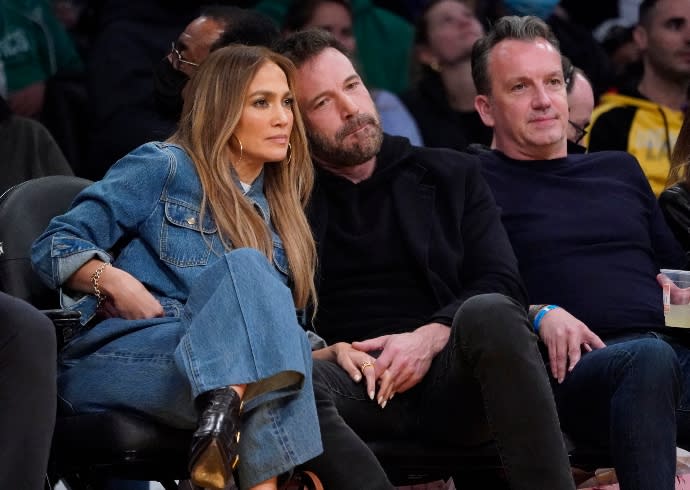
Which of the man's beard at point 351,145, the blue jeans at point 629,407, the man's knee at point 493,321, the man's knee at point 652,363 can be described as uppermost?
the man's beard at point 351,145

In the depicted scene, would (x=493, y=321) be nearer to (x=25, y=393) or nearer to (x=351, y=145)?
(x=351, y=145)

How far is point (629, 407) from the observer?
120 inches

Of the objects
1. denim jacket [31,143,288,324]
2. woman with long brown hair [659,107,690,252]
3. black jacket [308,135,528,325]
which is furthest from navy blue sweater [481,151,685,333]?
denim jacket [31,143,288,324]

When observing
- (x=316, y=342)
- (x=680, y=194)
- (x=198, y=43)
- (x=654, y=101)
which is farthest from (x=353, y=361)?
(x=654, y=101)

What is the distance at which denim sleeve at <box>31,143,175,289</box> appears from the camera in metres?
3.01

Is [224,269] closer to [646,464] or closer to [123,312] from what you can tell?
[123,312]

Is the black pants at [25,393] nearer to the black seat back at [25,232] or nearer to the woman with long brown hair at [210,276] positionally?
the woman with long brown hair at [210,276]

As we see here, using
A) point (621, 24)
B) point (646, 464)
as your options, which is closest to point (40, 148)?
point (646, 464)

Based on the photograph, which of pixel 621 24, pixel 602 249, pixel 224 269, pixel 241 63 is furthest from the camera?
pixel 621 24

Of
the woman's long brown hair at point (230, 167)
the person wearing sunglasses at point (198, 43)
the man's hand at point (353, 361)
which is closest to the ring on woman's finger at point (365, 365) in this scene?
the man's hand at point (353, 361)

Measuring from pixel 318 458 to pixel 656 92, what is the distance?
3.03 metres

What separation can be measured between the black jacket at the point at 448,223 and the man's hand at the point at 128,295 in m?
0.63

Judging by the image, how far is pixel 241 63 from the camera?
333 centimetres

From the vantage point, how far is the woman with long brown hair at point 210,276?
2.76 meters
